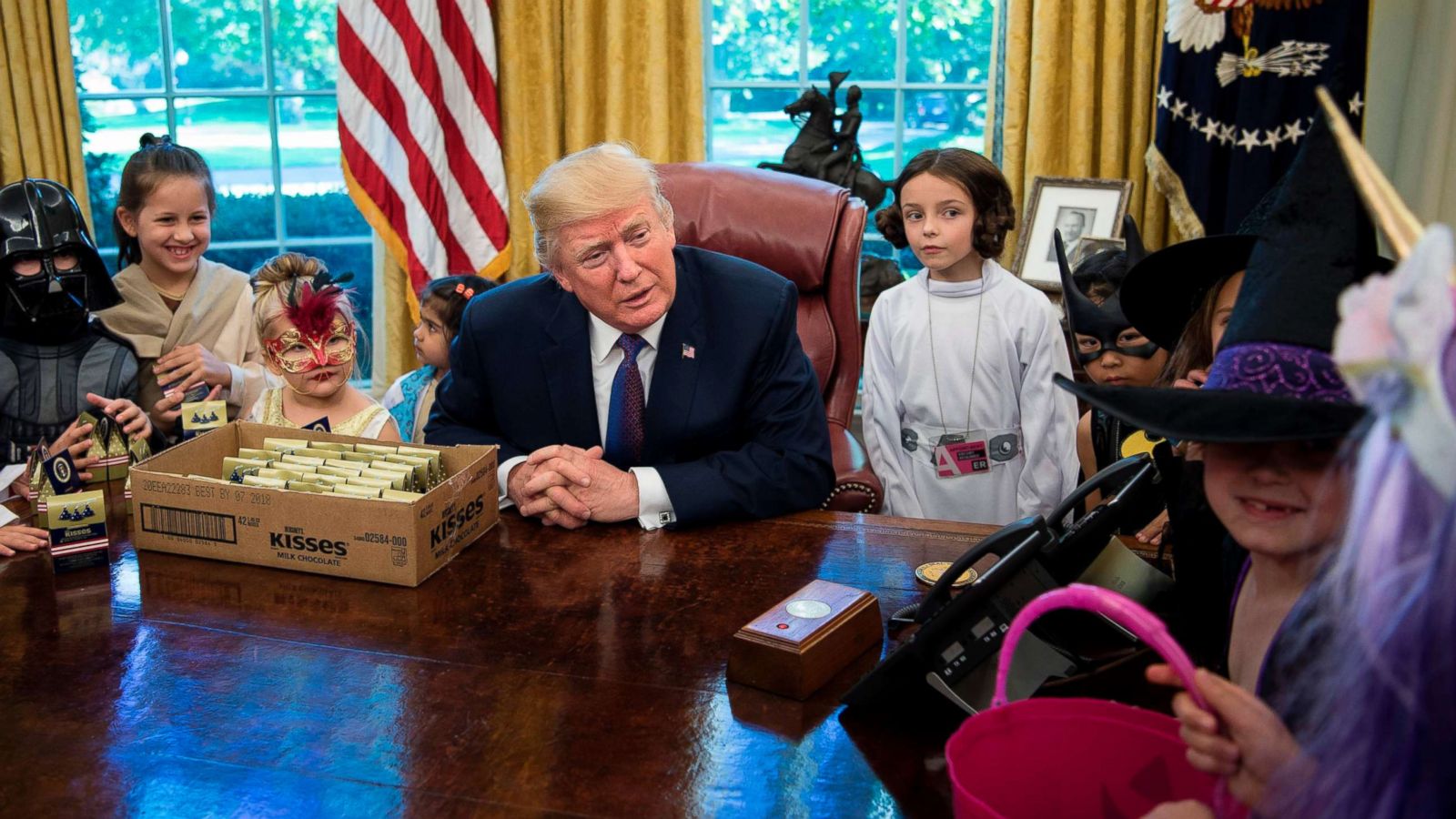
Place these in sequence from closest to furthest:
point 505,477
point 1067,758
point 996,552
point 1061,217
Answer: point 1067,758
point 996,552
point 505,477
point 1061,217

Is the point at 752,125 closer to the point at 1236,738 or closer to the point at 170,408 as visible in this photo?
the point at 170,408

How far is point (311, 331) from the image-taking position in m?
2.70

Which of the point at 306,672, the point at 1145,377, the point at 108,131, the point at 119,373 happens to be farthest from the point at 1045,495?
the point at 108,131

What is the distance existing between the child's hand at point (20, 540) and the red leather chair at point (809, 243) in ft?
5.83

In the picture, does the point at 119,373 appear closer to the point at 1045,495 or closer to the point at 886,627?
the point at 886,627

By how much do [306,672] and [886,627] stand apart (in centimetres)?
80

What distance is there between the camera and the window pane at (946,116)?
4.83 metres

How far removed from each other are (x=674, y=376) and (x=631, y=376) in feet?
0.30

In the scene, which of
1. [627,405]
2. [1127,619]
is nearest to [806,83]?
[627,405]

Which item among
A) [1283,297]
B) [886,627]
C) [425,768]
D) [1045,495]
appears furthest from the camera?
[1045,495]

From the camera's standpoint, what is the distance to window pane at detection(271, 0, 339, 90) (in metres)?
4.83

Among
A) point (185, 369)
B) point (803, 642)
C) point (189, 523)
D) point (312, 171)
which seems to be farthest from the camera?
point (312, 171)

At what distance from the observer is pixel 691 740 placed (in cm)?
140

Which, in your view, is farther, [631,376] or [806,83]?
[806,83]
